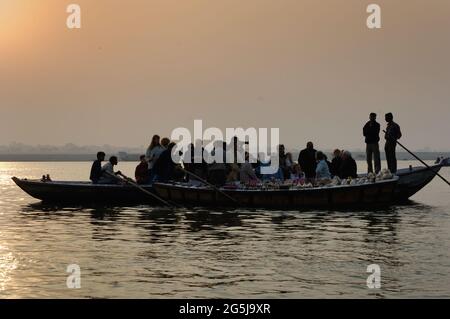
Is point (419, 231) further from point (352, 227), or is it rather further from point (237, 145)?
point (237, 145)

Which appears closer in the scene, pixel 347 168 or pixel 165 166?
pixel 347 168

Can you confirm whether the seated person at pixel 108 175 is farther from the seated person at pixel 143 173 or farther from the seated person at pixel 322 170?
the seated person at pixel 322 170

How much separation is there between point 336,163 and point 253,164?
2.99m

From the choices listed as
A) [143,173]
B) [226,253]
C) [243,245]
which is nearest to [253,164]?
[143,173]

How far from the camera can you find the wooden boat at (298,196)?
25.9m

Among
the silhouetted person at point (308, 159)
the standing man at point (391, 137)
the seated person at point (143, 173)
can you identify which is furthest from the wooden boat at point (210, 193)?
the silhouetted person at point (308, 159)

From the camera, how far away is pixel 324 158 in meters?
26.8

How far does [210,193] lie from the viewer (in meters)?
27.3

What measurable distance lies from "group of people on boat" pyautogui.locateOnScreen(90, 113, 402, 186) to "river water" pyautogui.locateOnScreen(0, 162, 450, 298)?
1.49 meters

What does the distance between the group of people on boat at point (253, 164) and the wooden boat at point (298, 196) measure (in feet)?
1.84

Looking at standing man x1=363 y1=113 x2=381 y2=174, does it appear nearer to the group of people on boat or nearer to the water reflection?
the group of people on boat

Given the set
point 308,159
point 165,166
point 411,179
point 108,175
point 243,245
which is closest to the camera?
point 243,245

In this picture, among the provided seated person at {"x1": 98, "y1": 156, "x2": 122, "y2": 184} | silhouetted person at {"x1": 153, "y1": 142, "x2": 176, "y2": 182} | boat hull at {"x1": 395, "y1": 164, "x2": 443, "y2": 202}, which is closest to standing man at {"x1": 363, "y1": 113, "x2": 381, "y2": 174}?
boat hull at {"x1": 395, "y1": 164, "x2": 443, "y2": 202}

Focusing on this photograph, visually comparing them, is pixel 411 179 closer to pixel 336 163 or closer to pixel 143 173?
pixel 336 163
